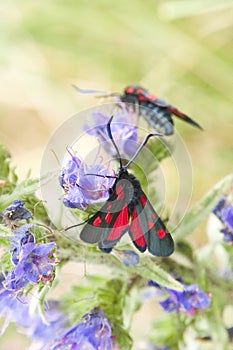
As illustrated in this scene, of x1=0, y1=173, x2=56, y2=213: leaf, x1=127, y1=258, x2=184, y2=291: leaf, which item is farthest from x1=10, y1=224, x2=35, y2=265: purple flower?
x1=127, y1=258, x2=184, y2=291: leaf

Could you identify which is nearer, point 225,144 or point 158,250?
point 158,250

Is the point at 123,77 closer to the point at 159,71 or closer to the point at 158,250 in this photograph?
the point at 159,71

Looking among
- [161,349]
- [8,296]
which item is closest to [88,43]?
[161,349]

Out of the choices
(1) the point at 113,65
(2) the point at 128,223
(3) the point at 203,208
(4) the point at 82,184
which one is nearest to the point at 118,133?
(3) the point at 203,208

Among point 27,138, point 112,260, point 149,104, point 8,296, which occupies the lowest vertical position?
point 27,138

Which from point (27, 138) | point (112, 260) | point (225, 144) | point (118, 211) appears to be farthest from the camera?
point (27, 138)

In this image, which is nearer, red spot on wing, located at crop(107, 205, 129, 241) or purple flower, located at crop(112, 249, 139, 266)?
red spot on wing, located at crop(107, 205, 129, 241)

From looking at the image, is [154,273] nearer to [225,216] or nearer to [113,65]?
[225,216]

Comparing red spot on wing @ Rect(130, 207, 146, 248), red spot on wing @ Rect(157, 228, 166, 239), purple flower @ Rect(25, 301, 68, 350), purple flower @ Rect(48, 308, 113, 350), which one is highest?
red spot on wing @ Rect(157, 228, 166, 239)

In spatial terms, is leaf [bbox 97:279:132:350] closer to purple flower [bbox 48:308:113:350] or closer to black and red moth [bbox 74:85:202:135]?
purple flower [bbox 48:308:113:350]
